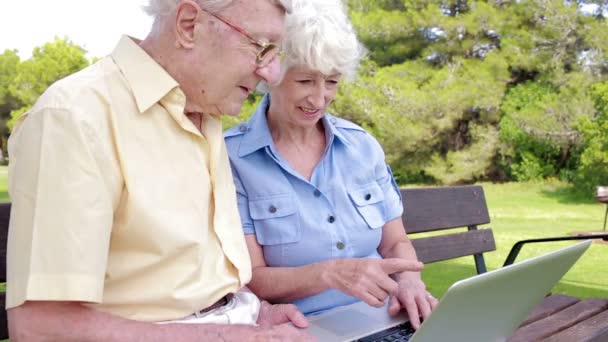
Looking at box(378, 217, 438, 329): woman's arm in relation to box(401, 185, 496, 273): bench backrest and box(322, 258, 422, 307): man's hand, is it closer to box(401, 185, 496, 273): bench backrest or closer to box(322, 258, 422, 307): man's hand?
box(322, 258, 422, 307): man's hand

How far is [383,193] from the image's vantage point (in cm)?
215

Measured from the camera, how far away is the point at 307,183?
1971mm

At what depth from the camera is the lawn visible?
18.7ft

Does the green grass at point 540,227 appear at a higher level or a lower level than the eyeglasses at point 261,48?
lower

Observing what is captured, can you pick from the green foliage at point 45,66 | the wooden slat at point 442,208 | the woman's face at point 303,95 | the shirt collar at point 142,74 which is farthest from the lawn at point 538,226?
the green foliage at point 45,66

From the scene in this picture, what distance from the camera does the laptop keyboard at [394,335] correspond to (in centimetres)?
164

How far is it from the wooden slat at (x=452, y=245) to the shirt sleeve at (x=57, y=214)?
173 centimetres

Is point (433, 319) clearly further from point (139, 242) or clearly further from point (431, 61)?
point (431, 61)

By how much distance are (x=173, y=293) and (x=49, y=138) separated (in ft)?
1.31

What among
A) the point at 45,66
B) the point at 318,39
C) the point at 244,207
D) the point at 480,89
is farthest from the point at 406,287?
the point at 45,66

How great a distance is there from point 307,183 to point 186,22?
0.72 metres

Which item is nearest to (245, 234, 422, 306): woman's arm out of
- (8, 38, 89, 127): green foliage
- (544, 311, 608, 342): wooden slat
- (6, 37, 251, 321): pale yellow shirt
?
(6, 37, 251, 321): pale yellow shirt

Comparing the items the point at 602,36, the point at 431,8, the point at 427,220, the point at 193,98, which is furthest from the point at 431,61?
the point at 193,98

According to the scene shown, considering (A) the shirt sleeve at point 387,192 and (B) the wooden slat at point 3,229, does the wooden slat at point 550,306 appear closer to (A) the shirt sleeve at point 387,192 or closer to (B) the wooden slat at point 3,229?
(A) the shirt sleeve at point 387,192
